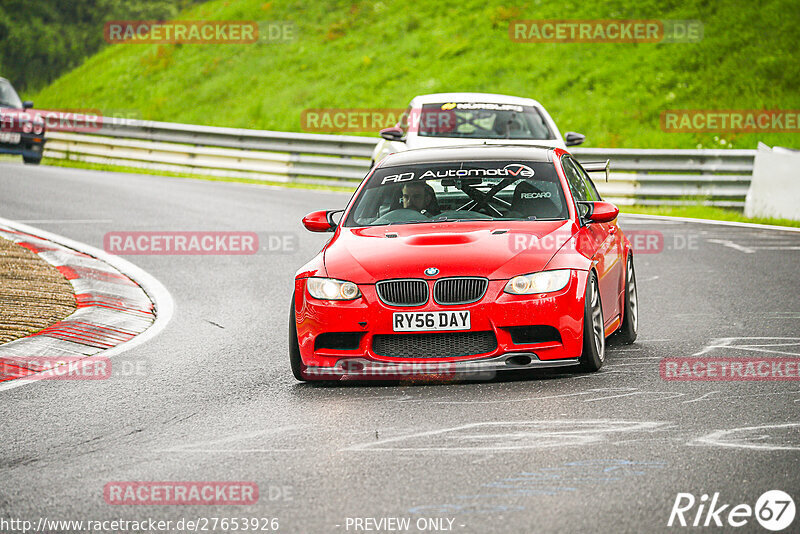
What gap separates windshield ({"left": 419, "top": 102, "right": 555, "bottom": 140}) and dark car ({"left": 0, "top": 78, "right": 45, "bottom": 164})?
12577 millimetres

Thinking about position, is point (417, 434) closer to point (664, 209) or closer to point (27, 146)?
point (664, 209)

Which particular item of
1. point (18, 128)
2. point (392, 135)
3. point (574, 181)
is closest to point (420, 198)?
point (574, 181)

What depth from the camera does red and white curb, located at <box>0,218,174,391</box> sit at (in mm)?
8516

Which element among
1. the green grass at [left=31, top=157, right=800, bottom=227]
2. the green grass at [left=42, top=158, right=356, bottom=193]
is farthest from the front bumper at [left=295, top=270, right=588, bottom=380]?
the green grass at [left=42, top=158, right=356, bottom=193]

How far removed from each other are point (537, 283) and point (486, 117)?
8.32 m

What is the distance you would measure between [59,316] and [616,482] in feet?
20.0

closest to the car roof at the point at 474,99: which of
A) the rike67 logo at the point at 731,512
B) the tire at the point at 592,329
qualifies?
the tire at the point at 592,329

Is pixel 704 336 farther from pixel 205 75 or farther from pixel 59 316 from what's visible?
pixel 205 75

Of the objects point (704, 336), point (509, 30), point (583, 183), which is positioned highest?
point (509, 30)

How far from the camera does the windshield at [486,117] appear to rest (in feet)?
50.3

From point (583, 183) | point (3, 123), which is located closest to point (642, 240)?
point (583, 183)

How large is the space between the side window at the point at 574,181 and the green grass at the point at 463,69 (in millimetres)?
17452

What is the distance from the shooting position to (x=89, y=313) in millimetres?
10070

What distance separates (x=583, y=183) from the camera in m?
9.38
